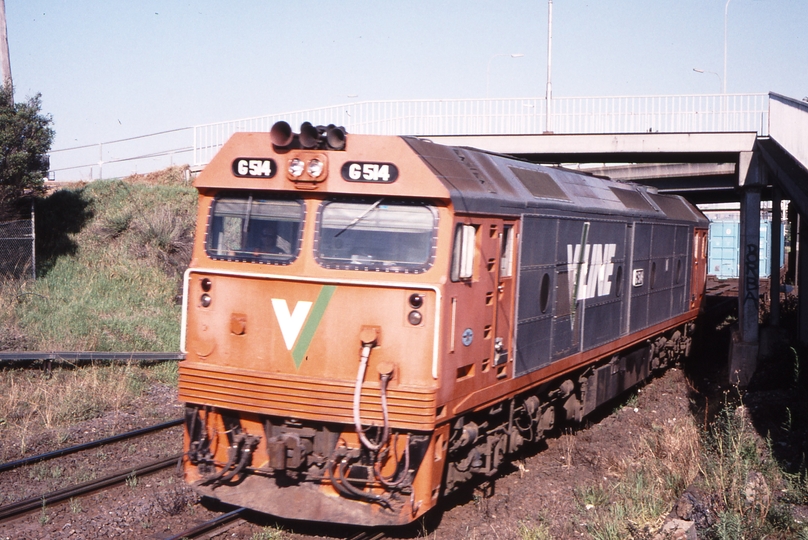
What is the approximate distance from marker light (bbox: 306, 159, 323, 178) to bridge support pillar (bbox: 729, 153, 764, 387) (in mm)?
10878

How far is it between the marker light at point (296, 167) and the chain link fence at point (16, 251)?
1266 cm

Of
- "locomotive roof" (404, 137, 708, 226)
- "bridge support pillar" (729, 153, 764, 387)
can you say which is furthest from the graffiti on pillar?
"locomotive roof" (404, 137, 708, 226)

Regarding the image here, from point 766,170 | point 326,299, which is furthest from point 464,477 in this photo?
point 766,170

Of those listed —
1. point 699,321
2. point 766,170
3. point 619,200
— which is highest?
point 766,170

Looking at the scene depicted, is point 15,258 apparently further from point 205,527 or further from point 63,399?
point 205,527

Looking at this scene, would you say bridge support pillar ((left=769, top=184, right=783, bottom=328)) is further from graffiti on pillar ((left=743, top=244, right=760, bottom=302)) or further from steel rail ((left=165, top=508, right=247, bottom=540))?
steel rail ((left=165, top=508, right=247, bottom=540))

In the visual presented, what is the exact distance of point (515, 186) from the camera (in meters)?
8.21

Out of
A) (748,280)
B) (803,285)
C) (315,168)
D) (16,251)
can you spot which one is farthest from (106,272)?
(803,285)

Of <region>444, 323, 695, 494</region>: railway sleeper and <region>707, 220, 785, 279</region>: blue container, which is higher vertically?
<region>707, 220, 785, 279</region>: blue container

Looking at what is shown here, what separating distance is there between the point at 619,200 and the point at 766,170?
6.21 metres

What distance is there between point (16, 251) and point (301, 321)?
45.7ft

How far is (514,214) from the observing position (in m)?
7.81

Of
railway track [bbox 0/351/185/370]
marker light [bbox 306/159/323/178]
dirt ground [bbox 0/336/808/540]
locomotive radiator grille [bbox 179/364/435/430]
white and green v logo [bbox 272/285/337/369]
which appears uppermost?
marker light [bbox 306/159/323/178]

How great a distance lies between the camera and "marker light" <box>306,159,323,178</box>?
673cm
